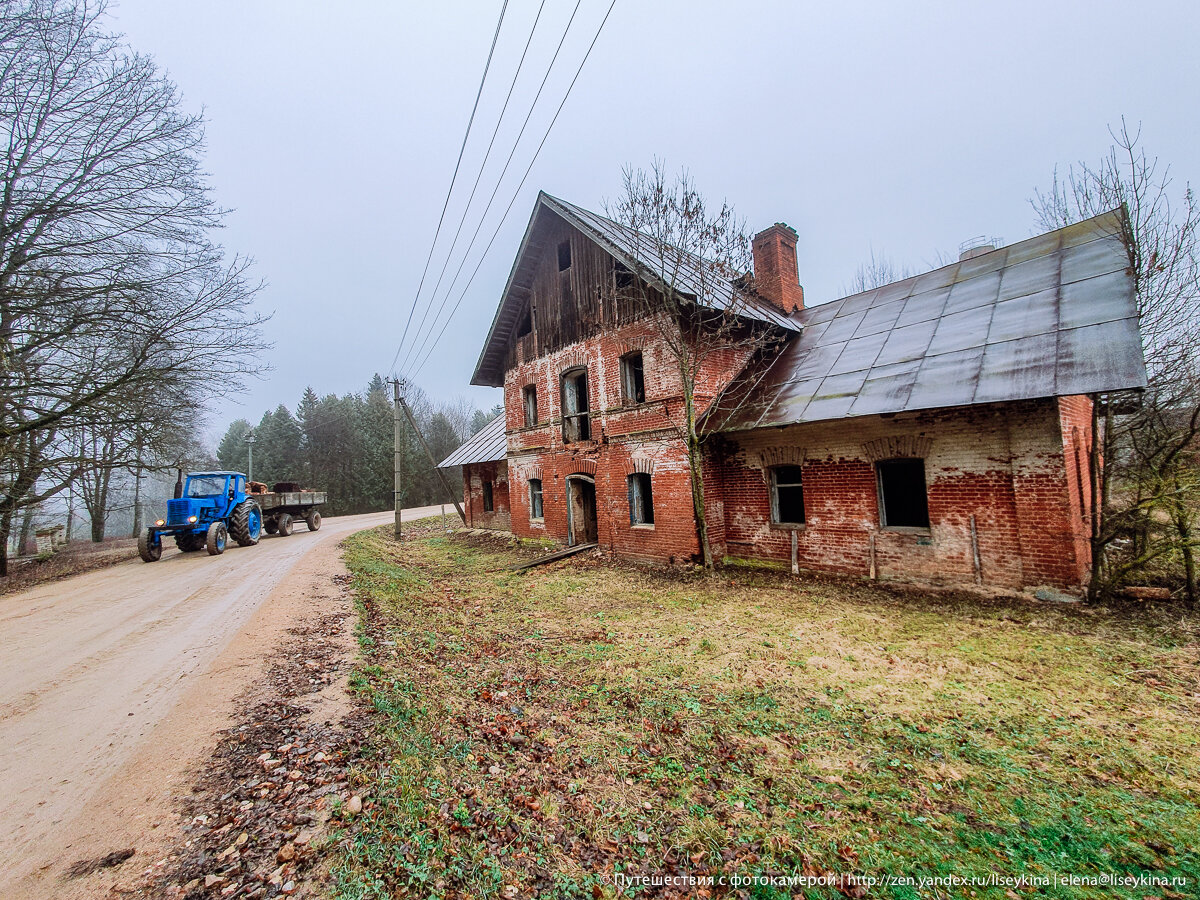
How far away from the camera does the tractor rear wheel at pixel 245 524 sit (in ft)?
51.0

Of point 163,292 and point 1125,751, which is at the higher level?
point 163,292

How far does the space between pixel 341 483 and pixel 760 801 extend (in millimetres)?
46598

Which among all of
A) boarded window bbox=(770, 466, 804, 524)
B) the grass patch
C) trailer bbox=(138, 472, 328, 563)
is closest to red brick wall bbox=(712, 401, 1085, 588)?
boarded window bbox=(770, 466, 804, 524)

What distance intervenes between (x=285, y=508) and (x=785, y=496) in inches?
813

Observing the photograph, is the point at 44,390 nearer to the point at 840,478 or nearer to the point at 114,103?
the point at 114,103

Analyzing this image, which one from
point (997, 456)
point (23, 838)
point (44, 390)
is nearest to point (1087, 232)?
point (997, 456)

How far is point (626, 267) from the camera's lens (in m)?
11.0

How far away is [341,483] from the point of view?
42875 millimetres

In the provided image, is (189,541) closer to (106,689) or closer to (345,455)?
(106,689)

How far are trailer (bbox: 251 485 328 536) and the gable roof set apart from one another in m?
11.1

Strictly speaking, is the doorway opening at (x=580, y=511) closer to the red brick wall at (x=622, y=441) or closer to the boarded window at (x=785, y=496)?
the red brick wall at (x=622, y=441)

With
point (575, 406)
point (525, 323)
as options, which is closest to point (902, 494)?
point (575, 406)

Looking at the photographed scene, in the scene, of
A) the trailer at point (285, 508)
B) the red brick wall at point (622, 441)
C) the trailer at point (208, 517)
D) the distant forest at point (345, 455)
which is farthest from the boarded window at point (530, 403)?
the distant forest at point (345, 455)

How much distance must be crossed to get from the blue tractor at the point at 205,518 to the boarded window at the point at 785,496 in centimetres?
1576
